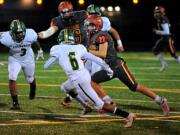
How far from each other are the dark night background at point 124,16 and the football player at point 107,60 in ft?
81.9

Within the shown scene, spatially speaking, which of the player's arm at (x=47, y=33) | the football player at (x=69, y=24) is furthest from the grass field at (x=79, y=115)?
the player's arm at (x=47, y=33)

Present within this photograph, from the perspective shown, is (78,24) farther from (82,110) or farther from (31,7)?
(31,7)

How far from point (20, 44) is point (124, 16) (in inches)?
1139

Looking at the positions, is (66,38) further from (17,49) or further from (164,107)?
(17,49)

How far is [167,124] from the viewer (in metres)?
7.90

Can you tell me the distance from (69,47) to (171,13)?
95.6 ft

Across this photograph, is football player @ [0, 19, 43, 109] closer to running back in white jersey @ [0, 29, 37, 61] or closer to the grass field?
running back in white jersey @ [0, 29, 37, 61]

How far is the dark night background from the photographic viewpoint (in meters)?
34.9

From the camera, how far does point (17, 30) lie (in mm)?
9250

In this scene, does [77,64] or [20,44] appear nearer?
[77,64]

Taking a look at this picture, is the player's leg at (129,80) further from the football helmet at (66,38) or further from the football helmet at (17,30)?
the football helmet at (17,30)

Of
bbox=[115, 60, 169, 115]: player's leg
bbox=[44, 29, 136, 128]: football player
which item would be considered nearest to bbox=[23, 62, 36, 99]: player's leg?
bbox=[115, 60, 169, 115]: player's leg

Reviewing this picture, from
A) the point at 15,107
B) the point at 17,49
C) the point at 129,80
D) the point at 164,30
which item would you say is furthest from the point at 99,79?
the point at 164,30

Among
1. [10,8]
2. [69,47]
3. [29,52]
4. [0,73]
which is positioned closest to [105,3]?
[10,8]
